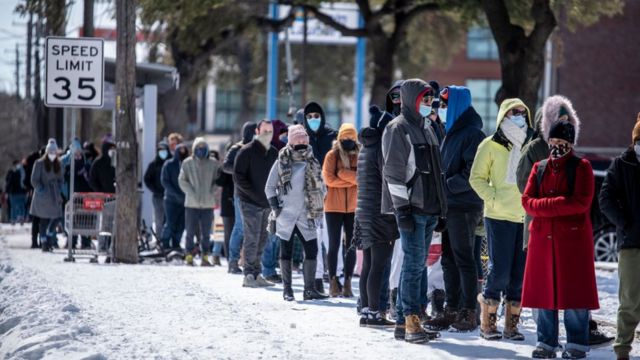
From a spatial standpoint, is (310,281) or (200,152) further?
(200,152)

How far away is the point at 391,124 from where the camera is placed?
10289 mm

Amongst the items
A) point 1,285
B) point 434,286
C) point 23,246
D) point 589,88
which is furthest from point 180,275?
point 589,88

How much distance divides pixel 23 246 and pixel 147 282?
10908mm

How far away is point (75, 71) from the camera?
19.3 m

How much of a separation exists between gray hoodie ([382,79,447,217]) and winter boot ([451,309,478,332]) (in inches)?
50.5

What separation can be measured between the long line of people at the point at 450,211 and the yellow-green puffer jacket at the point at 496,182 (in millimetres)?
11

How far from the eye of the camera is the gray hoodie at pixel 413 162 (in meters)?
10.2

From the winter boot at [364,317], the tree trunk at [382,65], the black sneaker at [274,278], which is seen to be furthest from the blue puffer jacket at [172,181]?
the tree trunk at [382,65]

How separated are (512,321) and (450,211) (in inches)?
42.1

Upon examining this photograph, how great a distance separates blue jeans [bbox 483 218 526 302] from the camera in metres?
10.4

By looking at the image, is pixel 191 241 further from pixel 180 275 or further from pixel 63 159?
pixel 63 159

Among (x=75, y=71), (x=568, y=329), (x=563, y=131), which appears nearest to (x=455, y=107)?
(x=563, y=131)

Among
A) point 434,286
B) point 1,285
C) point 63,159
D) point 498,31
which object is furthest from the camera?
point 63,159

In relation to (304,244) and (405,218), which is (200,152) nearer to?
(304,244)
